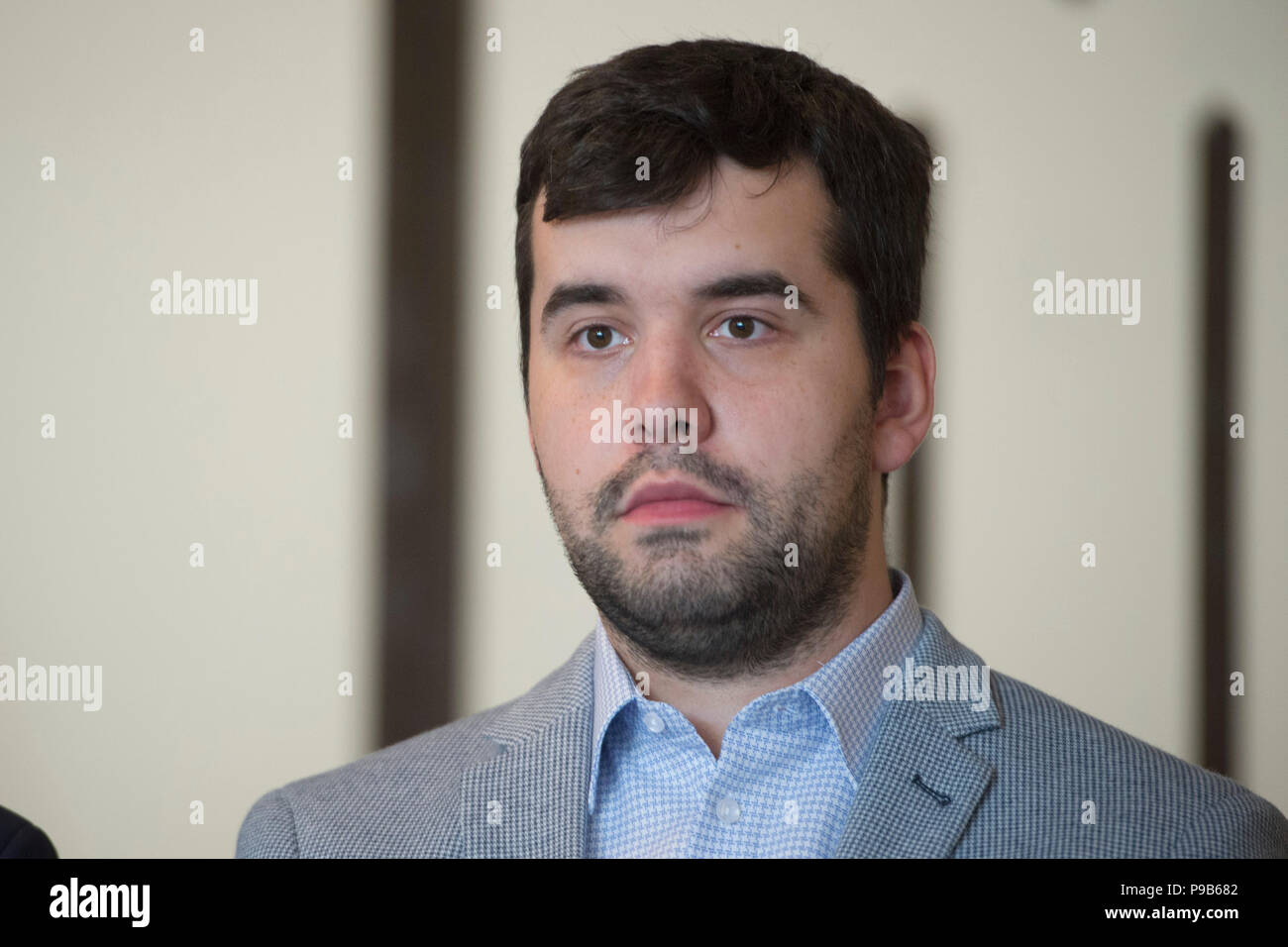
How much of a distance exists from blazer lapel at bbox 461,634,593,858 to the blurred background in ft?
3.72

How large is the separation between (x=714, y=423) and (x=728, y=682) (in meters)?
0.35

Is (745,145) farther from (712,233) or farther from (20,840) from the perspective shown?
(20,840)

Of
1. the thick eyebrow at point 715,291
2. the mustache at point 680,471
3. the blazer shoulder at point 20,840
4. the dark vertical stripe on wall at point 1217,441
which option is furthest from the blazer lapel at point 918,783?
the dark vertical stripe on wall at point 1217,441

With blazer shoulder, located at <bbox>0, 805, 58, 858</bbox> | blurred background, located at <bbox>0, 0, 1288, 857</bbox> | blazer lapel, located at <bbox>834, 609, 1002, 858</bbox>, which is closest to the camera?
blazer lapel, located at <bbox>834, 609, 1002, 858</bbox>

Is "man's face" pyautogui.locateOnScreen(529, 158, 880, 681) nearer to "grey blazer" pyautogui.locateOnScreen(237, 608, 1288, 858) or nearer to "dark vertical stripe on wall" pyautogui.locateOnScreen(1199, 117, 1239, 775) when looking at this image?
"grey blazer" pyautogui.locateOnScreen(237, 608, 1288, 858)

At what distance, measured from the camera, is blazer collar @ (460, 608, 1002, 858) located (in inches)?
62.1

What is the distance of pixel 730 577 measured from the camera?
168 centimetres

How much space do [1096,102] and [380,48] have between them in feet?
5.32

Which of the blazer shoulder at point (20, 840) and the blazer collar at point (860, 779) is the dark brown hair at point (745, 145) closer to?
the blazer collar at point (860, 779)

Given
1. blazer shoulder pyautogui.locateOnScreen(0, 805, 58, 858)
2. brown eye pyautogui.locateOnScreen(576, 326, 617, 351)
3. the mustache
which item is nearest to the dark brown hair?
brown eye pyautogui.locateOnScreen(576, 326, 617, 351)

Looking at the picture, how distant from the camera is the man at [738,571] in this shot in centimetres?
164

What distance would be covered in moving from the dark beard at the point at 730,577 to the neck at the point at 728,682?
1 cm
